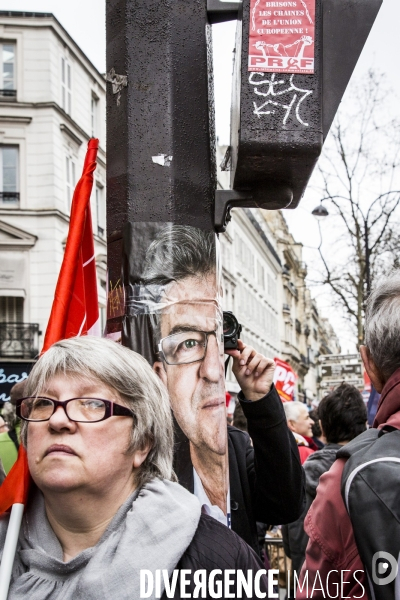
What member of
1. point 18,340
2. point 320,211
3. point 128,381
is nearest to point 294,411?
point 128,381

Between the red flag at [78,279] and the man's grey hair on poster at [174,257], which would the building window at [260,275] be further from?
the man's grey hair on poster at [174,257]

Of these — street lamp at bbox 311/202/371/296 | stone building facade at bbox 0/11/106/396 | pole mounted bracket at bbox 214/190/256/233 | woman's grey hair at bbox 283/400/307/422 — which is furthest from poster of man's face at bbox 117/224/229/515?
stone building facade at bbox 0/11/106/396

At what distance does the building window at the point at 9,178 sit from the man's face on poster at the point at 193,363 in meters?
24.0

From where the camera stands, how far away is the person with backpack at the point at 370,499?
78.7 inches

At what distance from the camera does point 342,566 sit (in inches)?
87.6

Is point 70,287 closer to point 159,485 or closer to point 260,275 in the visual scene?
point 159,485

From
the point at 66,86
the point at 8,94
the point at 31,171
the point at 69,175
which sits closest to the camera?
the point at 31,171

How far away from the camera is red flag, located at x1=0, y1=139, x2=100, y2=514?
262 centimetres

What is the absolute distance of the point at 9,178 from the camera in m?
25.6

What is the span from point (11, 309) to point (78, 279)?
2302 cm

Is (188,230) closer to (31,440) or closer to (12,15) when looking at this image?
(31,440)

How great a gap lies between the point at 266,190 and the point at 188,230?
13.0 inches

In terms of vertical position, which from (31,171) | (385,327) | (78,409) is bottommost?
(78,409)

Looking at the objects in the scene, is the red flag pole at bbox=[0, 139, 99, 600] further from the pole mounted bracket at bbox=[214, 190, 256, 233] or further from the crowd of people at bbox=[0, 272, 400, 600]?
the pole mounted bracket at bbox=[214, 190, 256, 233]
